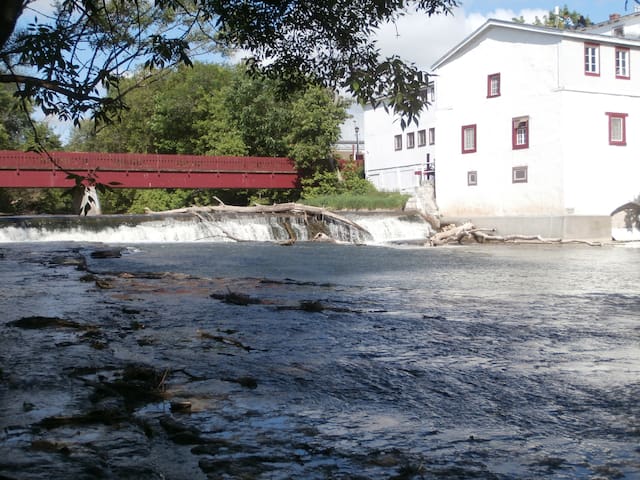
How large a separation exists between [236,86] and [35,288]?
38675 mm

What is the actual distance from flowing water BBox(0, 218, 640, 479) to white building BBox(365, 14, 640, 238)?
22506 millimetres

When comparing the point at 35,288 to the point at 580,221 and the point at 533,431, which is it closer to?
the point at 533,431

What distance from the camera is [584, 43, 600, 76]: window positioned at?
106ft

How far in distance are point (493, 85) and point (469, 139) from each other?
2882 mm

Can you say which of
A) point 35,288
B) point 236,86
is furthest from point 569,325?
point 236,86

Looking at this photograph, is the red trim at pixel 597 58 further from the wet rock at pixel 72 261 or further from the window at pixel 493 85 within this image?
the wet rock at pixel 72 261

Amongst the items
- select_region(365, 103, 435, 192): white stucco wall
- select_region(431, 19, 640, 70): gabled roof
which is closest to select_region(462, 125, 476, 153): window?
select_region(431, 19, 640, 70): gabled roof

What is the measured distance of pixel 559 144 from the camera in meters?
31.8

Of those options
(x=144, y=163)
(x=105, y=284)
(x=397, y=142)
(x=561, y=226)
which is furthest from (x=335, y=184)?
(x=105, y=284)

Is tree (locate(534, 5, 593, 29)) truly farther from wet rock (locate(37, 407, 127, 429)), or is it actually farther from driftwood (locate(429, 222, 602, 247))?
wet rock (locate(37, 407, 127, 429))

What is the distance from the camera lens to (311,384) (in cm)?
495

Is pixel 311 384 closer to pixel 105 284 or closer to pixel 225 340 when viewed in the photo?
pixel 225 340

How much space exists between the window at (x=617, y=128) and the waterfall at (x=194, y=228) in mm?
10074

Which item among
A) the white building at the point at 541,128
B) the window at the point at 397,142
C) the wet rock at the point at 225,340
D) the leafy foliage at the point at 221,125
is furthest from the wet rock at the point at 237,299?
the window at the point at 397,142
